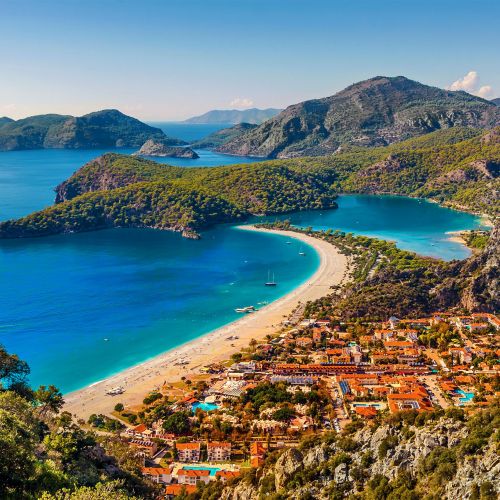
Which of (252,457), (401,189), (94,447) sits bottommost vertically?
(252,457)

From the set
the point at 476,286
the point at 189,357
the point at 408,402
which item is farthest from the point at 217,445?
the point at 476,286

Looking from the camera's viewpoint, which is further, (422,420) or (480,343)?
(480,343)

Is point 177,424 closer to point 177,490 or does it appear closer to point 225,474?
point 225,474

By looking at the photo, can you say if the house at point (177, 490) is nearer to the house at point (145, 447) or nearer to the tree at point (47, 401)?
the house at point (145, 447)

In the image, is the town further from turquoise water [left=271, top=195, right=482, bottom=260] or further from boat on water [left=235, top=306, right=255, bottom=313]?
turquoise water [left=271, top=195, right=482, bottom=260]

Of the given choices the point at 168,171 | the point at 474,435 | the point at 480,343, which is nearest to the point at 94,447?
the point at 474,435

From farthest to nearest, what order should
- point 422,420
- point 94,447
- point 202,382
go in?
1. point 202,382
2. point 94,447
3. point 422,420

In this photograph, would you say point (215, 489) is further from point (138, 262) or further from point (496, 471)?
point (138, 262)

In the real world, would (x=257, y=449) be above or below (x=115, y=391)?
above
